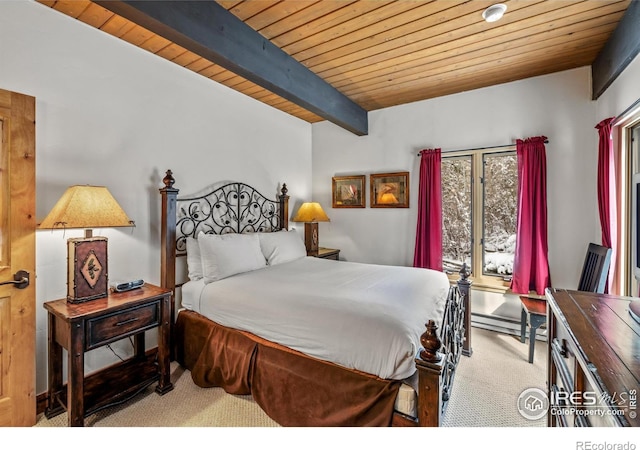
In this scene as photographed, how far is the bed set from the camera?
1.57 metres

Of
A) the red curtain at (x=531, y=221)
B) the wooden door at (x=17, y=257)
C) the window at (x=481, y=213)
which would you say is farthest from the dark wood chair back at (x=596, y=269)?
the wooden door at (x=17, y=257)

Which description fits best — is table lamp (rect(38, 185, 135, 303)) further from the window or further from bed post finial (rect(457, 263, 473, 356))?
the window

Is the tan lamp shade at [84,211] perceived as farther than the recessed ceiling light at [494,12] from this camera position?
No

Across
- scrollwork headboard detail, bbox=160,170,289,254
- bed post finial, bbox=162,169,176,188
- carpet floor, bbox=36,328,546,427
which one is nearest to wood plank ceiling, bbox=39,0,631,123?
bed post finial, bbox=162,169,176,188

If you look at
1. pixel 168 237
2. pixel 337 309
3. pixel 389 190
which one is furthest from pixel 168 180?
pixel 389 190

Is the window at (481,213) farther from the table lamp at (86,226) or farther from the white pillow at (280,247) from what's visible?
the table lamp at (86,226)

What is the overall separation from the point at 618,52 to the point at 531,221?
60.6 inches

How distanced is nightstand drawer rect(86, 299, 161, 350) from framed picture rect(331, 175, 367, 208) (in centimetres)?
288

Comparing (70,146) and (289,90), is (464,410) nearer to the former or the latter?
(289,90)

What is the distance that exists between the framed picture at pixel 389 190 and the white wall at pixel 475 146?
3.5 inches

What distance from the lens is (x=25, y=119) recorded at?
6.01ft

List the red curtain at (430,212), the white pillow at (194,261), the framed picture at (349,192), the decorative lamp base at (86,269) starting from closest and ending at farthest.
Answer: the decorative lamp base at (86,269)
the white pillow at (194,261)
the red curtain at (430,212)
the framed picture at (349,192)

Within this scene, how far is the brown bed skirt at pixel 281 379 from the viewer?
5.34ft

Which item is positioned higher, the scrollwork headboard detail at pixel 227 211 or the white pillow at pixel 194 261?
the scrollwork headboard detail at pixel 227 211
